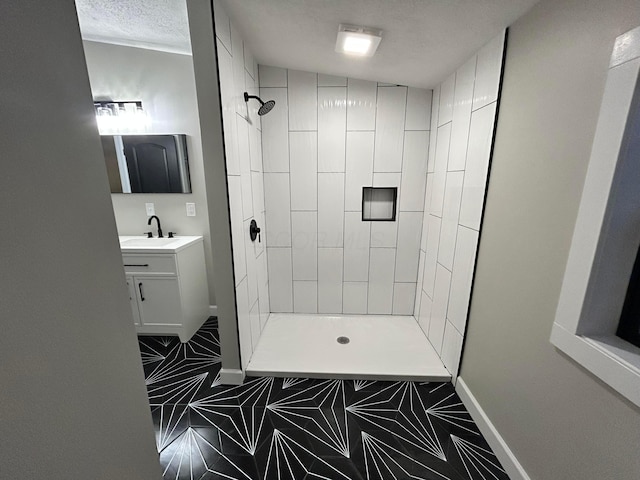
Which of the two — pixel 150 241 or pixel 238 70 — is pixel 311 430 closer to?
pixel 150 241

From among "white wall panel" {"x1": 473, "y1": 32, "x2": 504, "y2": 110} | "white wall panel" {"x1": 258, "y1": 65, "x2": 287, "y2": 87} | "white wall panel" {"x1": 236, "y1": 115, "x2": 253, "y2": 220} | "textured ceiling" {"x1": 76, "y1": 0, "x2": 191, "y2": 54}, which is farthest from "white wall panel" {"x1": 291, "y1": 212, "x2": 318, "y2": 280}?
"textured ceiling" {"x1": 76, "y1": 0, "x2": 191, "y2": 54}

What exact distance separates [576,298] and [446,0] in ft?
4.18

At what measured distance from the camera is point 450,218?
183cm

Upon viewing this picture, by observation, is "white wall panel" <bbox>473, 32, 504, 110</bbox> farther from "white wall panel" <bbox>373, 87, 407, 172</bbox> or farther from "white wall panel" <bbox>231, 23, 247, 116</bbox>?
"white wall panel" <bbox>231, 23, 247, 116</bbox>

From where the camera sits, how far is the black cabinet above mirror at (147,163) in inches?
89.7

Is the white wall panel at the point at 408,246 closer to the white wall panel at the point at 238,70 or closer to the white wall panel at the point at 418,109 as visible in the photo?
the white wall panel at the point at 418,109

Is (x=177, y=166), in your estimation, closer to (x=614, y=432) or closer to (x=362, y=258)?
(x=362, y=258)

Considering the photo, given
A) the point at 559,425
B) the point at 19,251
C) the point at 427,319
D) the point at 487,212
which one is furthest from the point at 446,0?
the point at 427,319

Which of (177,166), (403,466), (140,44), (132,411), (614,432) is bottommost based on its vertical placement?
(403,466)

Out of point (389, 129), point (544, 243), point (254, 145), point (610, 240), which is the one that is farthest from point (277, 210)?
point (610, 240)

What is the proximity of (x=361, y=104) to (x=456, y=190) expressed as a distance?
1.05 meters

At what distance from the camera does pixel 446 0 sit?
3.56ft

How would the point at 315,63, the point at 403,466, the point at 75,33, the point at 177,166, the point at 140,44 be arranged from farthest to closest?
1. the point at 177,166
2. the point at 140,44
3. the point at 315,63
4. the point at 403,466
5. the point at 75,33

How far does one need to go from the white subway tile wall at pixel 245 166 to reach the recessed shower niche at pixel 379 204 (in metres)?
0.73
